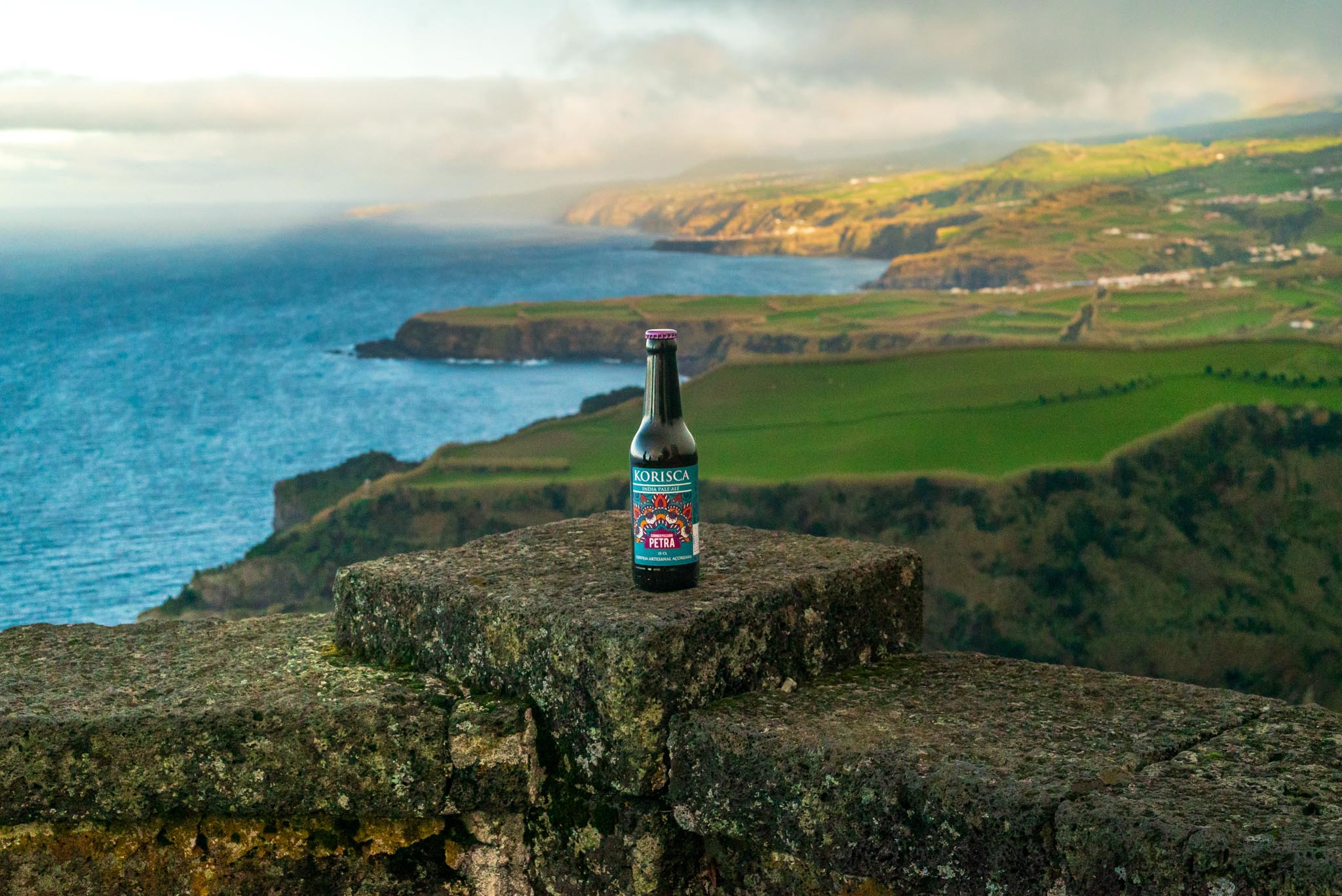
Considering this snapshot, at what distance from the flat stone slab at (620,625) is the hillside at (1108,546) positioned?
30575mm

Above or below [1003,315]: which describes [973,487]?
below

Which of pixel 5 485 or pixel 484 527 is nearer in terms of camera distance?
pixel 484 527

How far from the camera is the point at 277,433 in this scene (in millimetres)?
50938

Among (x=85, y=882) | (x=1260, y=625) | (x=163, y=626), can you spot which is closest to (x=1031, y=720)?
(x=85, y=882)

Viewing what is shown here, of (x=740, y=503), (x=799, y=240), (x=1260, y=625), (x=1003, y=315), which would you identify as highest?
(x=799, y=240)

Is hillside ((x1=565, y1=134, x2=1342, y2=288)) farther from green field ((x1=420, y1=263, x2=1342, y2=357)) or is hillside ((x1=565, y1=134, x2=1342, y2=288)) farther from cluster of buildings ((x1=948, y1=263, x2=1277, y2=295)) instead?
Answer: green field ((x1=420, y1=263, x2=1342, y2=357))

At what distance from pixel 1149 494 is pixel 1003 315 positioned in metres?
10.8

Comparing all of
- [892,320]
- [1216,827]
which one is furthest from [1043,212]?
[1216,827]

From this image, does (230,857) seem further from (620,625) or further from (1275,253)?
(1275,253)

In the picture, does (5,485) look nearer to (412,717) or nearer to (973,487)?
(973,487)

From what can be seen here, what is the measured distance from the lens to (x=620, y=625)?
2.44 metres

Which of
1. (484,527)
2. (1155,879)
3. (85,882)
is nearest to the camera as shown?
(1155,879)

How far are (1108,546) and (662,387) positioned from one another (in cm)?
3868

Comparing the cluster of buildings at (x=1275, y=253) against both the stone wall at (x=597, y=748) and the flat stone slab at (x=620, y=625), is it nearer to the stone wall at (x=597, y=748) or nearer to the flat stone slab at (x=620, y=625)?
the flat stone slab at (x=620, y=625)
